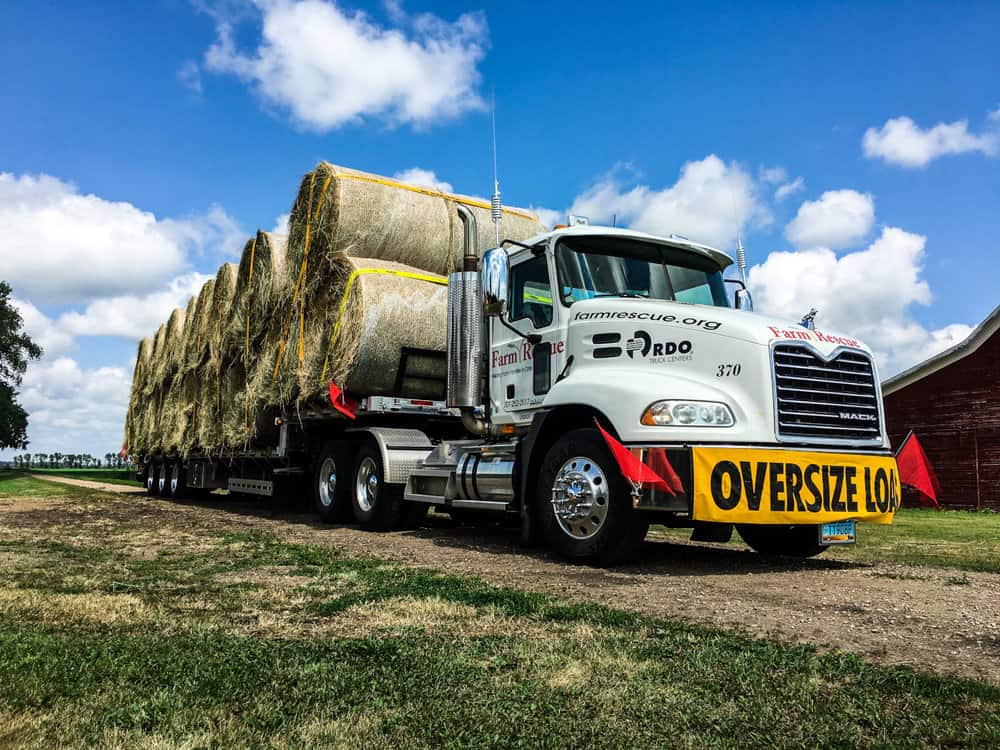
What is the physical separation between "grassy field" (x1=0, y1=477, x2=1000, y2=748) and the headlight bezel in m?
1.86

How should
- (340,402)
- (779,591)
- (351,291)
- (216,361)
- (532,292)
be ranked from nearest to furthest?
(779,591), (532,292), (351,291), (340,402), (216,361)

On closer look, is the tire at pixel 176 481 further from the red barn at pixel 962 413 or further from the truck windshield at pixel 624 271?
the red barn at pixel 962 413

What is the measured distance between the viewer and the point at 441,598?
510cm

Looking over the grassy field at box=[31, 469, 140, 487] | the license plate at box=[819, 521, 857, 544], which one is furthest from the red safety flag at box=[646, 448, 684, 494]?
the grassy field at box=[31, 469, 140, 487]

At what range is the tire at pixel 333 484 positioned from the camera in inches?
431

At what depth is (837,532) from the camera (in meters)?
6.71

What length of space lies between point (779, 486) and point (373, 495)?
5.55 metres

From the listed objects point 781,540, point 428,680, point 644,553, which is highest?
point 781,540

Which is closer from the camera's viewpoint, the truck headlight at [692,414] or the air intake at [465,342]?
the truck headlight at [692,414]

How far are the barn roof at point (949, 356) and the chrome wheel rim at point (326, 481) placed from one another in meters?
16.9

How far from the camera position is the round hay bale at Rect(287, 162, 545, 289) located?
10852 mm

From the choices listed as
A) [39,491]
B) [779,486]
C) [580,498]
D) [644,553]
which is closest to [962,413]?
[644,553]

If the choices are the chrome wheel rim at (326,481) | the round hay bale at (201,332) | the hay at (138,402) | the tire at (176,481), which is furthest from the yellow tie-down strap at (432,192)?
the hay at (138,402)

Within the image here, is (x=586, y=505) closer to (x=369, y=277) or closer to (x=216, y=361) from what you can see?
(x=369, y=277)
